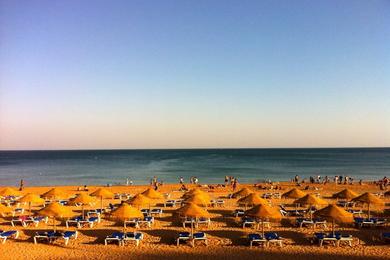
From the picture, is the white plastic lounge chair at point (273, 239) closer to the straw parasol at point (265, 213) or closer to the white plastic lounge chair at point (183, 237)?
the straw parasol at point (265, 213)

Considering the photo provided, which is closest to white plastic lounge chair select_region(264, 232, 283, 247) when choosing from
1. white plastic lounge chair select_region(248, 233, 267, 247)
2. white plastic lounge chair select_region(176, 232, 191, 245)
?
white plastic lounge chair select_region(248, 233, 267, 247)

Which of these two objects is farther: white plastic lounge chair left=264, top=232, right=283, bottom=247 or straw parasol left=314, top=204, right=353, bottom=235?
white plastic lounge chair left=264, top=232, right=283, bottom=247

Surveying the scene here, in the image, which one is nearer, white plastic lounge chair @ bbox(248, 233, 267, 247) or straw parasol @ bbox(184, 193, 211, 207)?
white plastic lounge chair @ bbox(248, 233, 267, 247)

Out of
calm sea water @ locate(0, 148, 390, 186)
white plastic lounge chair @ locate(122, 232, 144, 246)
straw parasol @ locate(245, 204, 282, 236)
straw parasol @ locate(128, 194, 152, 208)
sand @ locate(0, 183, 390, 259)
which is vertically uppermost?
straw parasol @ locate(245, 204, 282, 236)

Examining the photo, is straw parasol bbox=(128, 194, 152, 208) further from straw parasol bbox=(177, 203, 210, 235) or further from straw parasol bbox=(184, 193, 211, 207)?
straw parasol bbox=(177, 203, 210, 235)

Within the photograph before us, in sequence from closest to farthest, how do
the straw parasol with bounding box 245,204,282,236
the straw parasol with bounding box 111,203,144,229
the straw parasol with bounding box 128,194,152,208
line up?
the straw parasol with bounding box 245,204,282,236
the straw parasol with bounding box 111,203,144,229
the straw parasol with bounding box 128,194,152,208

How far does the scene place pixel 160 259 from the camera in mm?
12797

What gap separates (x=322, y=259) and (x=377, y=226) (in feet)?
21.2

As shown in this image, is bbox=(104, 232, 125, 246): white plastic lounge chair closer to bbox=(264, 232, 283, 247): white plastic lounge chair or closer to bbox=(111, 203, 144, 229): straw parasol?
bbox=(111, 203, 144, 229): straw parasol

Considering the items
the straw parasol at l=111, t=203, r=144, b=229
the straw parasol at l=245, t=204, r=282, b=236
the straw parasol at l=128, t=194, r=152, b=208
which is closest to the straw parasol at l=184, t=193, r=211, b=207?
the straw parasol at l=128, t=194, r=152, b=208

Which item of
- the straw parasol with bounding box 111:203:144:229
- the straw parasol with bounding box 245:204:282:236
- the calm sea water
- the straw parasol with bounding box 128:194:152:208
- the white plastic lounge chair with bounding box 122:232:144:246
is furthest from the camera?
the calm sea water

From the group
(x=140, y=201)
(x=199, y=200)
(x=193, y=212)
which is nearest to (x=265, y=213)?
(x=193, y=212)

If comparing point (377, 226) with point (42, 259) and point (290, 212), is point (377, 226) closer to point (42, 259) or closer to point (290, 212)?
point (290, 212)

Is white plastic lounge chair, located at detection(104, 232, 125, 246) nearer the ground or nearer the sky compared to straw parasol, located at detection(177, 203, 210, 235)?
nearer the ground
